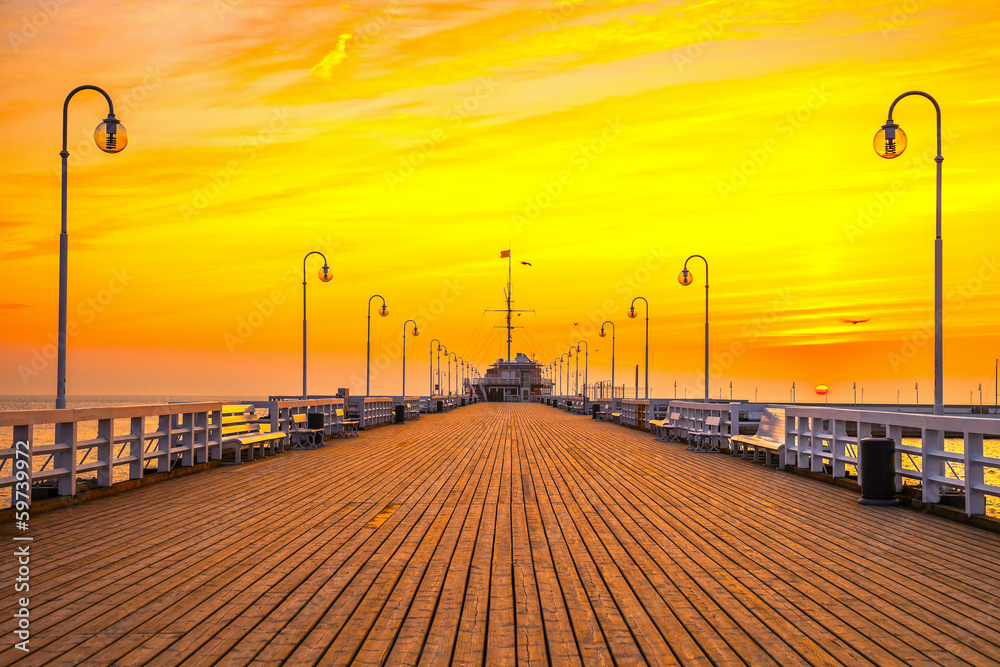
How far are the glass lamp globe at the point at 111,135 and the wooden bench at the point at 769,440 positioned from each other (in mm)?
Answer: 11438

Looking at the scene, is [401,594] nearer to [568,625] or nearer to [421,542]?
[568,625]

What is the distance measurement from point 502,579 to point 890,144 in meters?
10.1

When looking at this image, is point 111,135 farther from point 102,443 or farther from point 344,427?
point 344,427

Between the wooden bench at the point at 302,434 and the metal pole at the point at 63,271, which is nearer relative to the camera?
the metal pole at the point at 63,271

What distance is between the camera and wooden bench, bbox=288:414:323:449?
66.7 ft

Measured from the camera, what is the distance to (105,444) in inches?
416

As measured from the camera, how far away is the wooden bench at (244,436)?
51.3 feet

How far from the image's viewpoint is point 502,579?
6.23 m

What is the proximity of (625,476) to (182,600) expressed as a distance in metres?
9.42

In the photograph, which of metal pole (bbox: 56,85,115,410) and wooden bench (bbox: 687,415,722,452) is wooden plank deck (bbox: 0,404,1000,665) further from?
wooden bench (bbox: 687,415,722,452)

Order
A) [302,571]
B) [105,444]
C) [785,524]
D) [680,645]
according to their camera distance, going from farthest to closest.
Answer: [105,444] < [785,524] < [302,571] < [680,645]

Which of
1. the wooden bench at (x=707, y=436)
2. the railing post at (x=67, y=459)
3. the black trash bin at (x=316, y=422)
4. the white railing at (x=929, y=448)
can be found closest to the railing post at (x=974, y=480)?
the white railing at (x=929, y=448)

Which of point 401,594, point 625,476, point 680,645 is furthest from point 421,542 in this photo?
point 625,476

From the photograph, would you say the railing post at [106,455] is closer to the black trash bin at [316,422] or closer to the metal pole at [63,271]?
the metal pole at [63,271]
